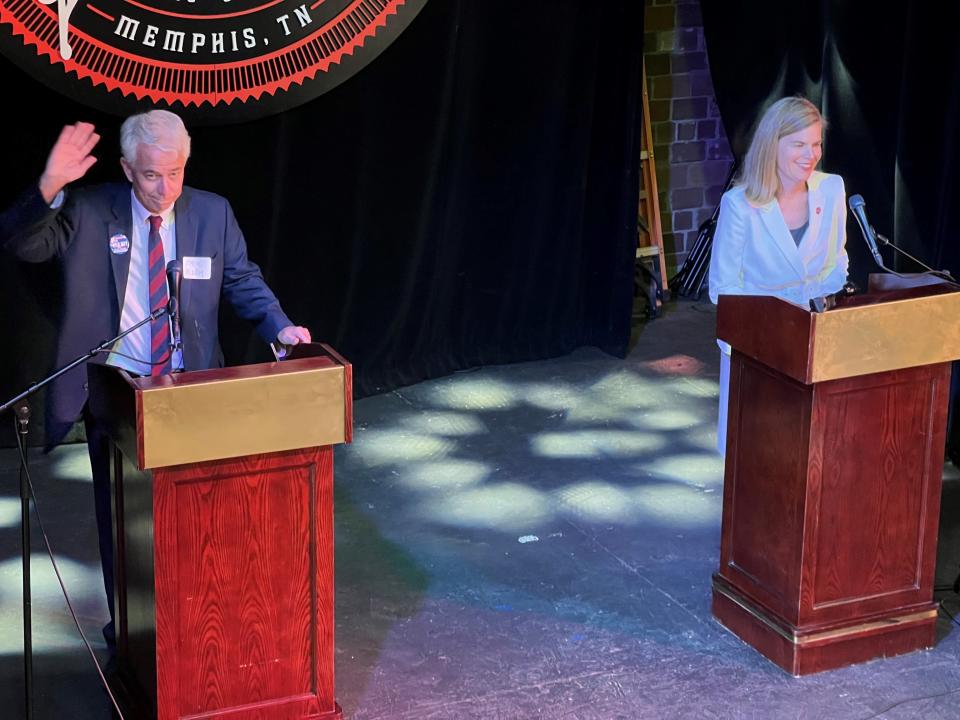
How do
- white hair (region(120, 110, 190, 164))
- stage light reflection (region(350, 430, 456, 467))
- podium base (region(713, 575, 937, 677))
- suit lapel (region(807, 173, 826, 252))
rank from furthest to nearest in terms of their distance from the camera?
stage light reflection (region(350, 430, 456, 467)) → suit lapel (region(807, 173, 826, 252)) → podium base (region(713, 575, 937, 677)) → white hair (region(120, 110, 190, 164))

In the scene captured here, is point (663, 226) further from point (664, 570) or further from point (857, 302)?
point (857, 302)

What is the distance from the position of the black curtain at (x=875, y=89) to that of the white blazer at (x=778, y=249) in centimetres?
163

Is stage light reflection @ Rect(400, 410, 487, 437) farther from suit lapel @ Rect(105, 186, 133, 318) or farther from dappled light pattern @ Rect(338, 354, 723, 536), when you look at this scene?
suit lapel @ Rect(105, 186, 133, 318)

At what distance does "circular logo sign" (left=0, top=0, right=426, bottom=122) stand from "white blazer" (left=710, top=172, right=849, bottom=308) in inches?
82.5

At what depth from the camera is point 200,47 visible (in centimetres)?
562

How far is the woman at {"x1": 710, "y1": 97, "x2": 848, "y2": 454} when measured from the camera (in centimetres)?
439

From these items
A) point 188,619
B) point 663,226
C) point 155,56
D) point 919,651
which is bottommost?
point 919,651

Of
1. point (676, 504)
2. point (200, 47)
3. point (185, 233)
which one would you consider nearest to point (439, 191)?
point (200, 47)

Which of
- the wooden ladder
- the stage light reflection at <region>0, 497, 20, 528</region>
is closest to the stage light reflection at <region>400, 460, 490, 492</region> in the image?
the stage light reflection at <region>0, 497, 20, 528</region>

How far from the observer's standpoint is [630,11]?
6.81 metres

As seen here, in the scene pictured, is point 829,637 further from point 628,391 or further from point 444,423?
point 628,391

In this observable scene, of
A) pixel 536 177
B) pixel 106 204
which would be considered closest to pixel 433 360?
pixel 536 177

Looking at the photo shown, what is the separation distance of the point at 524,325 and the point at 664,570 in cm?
249

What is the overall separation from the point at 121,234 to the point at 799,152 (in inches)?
78.8
